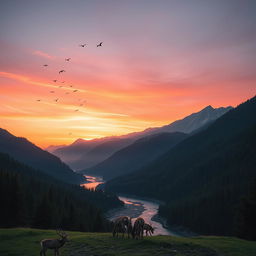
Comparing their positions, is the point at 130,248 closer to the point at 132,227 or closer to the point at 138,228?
the point at 138,228

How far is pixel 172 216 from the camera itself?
641ft

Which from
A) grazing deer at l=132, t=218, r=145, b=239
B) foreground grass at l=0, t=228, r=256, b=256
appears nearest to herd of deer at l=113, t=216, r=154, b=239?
grazing deer at l=132, t=218, r=145, b=239

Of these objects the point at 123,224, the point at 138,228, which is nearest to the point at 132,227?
the point at 123,224

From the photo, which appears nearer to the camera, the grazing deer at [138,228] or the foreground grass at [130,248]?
the foreground grass at [130,248]

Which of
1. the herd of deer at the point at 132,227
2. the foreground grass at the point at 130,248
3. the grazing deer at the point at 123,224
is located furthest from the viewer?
the grazing deer at the point at 123,224

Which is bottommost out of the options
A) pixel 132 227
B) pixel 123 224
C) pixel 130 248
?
pixel 130 248

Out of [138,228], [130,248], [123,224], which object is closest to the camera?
[130,248]

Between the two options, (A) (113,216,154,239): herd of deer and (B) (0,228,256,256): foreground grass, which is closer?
(B) (0,228,256,256): foreground grass

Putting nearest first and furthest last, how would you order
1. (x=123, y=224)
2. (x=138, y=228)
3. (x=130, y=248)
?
(x=130, y=248)
(x=138, y=228)
(x=123, y=224)

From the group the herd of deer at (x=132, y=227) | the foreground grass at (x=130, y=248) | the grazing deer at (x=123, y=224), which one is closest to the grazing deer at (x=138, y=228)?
the herd of deer at (x=132, y=227)

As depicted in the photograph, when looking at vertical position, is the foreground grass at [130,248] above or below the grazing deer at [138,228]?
below

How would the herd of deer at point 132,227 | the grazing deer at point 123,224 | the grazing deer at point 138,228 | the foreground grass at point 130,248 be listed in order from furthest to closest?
the grazing deer at point 123,224 < the herd of deer at point 132,227 < the grazing deer at point 138,228 < the foreground grass at point 130,248

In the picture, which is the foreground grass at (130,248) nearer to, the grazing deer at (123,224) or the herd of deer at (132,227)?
the herd of deer at (132,227)

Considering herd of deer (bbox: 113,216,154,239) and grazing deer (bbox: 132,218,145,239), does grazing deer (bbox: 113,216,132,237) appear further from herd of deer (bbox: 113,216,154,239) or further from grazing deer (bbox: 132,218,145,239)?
grazing deer (bbox: 132,218,145,239)
